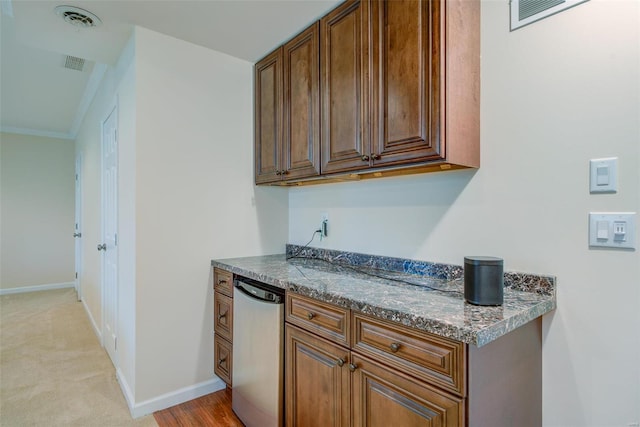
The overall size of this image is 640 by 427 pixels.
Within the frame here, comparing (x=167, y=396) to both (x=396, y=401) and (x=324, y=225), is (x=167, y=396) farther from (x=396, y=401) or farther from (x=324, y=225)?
(x=396, y=401)

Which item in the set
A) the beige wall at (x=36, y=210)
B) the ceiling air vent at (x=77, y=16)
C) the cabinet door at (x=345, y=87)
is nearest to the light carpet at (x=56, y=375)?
the beige wall at (x=36, y=210)

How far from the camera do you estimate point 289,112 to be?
2.12 m

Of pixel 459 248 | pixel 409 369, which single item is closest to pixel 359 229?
pixel 459 248

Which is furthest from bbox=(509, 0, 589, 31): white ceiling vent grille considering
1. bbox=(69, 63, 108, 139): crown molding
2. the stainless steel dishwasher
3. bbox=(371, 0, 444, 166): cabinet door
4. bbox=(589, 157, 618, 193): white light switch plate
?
bbox=(69, 63, 108, 139): crown molding

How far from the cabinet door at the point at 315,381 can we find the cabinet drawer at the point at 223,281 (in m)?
0.66

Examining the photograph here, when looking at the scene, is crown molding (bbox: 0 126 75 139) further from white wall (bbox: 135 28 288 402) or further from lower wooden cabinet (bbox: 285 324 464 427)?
lower wooden cabinet (bbox: 285 324 464 427)

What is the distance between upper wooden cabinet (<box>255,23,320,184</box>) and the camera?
1932 mm

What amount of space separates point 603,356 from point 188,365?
220 centimetres

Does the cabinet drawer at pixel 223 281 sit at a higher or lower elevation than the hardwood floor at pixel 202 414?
higher

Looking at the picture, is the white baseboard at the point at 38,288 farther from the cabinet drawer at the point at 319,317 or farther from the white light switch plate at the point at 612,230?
the white light switch plate at the point at 612,230

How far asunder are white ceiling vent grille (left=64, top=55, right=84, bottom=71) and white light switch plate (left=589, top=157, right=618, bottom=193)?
3.63 metres

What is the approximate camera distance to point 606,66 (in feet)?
3.91

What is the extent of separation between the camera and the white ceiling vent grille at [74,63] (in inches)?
111

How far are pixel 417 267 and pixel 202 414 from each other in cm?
158
